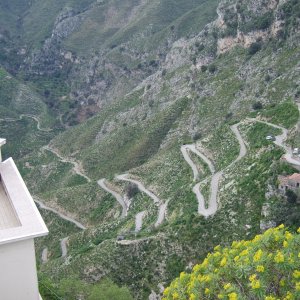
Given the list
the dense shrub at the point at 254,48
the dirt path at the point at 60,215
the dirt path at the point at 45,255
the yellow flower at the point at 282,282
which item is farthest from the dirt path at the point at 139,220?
the yellow flower at the point at 282,282

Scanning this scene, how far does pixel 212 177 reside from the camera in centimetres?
6297

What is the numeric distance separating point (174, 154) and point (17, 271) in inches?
2346

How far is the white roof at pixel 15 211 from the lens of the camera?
71.0ft

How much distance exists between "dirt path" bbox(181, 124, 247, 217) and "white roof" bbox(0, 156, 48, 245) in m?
28.6

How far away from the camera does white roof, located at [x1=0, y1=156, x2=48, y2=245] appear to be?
21.6 meters

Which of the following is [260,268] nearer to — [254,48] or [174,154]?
[174,154]

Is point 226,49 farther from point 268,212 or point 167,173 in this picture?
point 268,212

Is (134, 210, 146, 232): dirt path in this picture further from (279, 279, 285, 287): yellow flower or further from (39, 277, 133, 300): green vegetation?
(279, 279, 285, 287): yellow flower

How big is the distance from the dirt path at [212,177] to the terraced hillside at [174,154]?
0.21m

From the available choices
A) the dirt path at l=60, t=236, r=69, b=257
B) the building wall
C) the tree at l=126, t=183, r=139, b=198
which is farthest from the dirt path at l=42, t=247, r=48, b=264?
the building wall

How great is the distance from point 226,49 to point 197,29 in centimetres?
4137

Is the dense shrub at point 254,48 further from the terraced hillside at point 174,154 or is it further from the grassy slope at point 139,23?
the grassy slope at point 139,23

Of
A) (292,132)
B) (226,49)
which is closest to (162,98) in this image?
(226,49)

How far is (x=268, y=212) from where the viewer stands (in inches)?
1907
